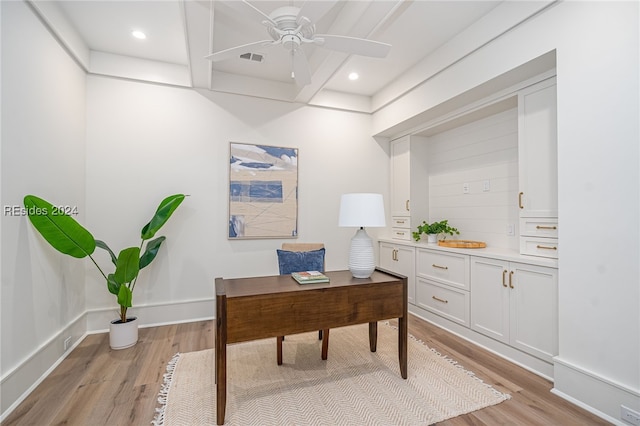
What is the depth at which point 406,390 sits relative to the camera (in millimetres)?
2070

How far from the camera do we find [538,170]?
2463 millimetres

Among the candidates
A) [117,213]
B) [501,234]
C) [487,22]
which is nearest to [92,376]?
[117,213]

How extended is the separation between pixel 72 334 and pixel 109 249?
2.79ft

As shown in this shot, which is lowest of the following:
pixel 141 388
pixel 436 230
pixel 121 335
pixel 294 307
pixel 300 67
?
pixel 141 388

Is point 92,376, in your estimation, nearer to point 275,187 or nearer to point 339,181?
point 275,187

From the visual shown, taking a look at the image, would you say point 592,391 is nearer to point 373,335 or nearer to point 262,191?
point 373,335

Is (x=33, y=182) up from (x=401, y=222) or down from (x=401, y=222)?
up

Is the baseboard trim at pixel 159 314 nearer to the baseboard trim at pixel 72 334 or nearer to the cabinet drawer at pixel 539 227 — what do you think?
the baseboard trim at pixel 72 334

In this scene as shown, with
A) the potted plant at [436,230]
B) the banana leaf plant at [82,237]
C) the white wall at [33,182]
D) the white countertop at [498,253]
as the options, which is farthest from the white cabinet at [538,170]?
the white wall at [33,182]

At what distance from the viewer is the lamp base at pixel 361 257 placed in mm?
2223

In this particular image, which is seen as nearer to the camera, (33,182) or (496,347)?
(33,182)

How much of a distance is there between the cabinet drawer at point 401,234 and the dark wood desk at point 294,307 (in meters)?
1.76

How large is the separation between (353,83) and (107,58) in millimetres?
2768

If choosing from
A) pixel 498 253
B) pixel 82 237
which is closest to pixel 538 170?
pixel 498 253
